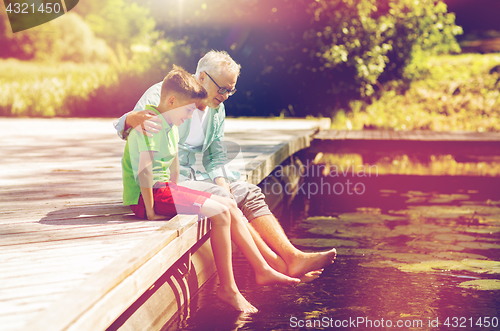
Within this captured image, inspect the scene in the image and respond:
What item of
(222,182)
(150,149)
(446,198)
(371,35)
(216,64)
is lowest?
(446,198)

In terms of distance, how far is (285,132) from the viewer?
9.02m

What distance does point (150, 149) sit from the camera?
9.95ft

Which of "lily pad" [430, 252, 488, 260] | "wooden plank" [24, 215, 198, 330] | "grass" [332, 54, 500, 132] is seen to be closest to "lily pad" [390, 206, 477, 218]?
"lily pad" [430, 252, 488, 260]

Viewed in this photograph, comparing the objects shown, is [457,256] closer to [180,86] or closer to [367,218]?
[367,218]

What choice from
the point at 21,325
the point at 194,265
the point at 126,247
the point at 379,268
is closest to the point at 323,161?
the point at 379,268

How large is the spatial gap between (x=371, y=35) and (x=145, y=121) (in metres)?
10.4

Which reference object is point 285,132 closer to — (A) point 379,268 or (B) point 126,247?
(A) point 379,268

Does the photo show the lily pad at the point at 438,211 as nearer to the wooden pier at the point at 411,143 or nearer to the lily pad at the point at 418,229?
the lily pad at the point at 418,229

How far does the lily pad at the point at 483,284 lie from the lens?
3904mm

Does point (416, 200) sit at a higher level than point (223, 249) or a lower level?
lower

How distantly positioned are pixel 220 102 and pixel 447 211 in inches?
156

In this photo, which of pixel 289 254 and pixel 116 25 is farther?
pixel 116 25

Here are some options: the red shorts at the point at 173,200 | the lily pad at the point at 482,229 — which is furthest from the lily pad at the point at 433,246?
the red shorts at the point at 173,200

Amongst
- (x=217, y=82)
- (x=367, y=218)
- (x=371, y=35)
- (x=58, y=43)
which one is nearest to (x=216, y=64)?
(x=217, y=82)
